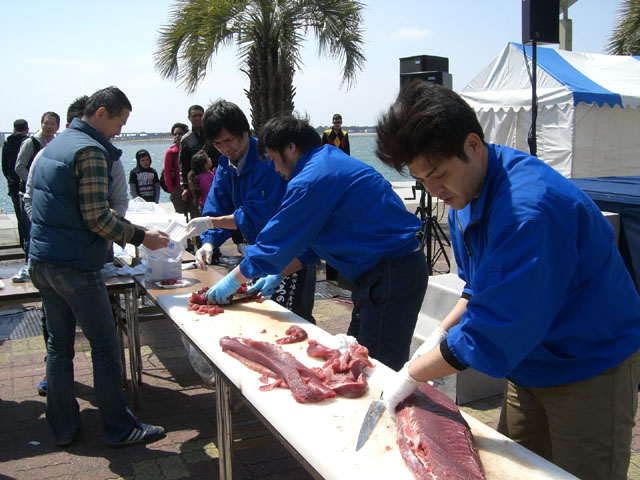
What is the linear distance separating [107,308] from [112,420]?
0.70m

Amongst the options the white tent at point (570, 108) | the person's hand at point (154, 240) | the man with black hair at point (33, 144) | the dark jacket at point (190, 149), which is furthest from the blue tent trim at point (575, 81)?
the person's hand at point (154, 240)

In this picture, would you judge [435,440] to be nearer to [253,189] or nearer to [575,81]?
[253,189]

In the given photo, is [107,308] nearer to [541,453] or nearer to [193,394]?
[193,394]

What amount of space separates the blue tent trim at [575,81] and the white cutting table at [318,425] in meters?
9.01

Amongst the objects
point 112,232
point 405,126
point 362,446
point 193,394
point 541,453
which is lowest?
point 193,394

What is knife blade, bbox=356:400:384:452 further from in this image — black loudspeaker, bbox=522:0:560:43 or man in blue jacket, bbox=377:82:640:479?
black loudspeaker, bbox=522:0:560:43

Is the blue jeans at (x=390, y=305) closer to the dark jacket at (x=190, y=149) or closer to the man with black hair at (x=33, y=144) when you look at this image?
the dark jacket at (x=190, y=149)

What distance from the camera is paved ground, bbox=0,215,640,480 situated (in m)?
3.23

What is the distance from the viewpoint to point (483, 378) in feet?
12.9

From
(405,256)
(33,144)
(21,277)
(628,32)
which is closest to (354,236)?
(405,256)

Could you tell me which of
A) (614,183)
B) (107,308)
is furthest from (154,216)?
(614,183)

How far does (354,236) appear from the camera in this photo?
284 centimetres

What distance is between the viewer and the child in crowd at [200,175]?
7.44 meters

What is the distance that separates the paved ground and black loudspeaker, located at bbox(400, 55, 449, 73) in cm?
472
